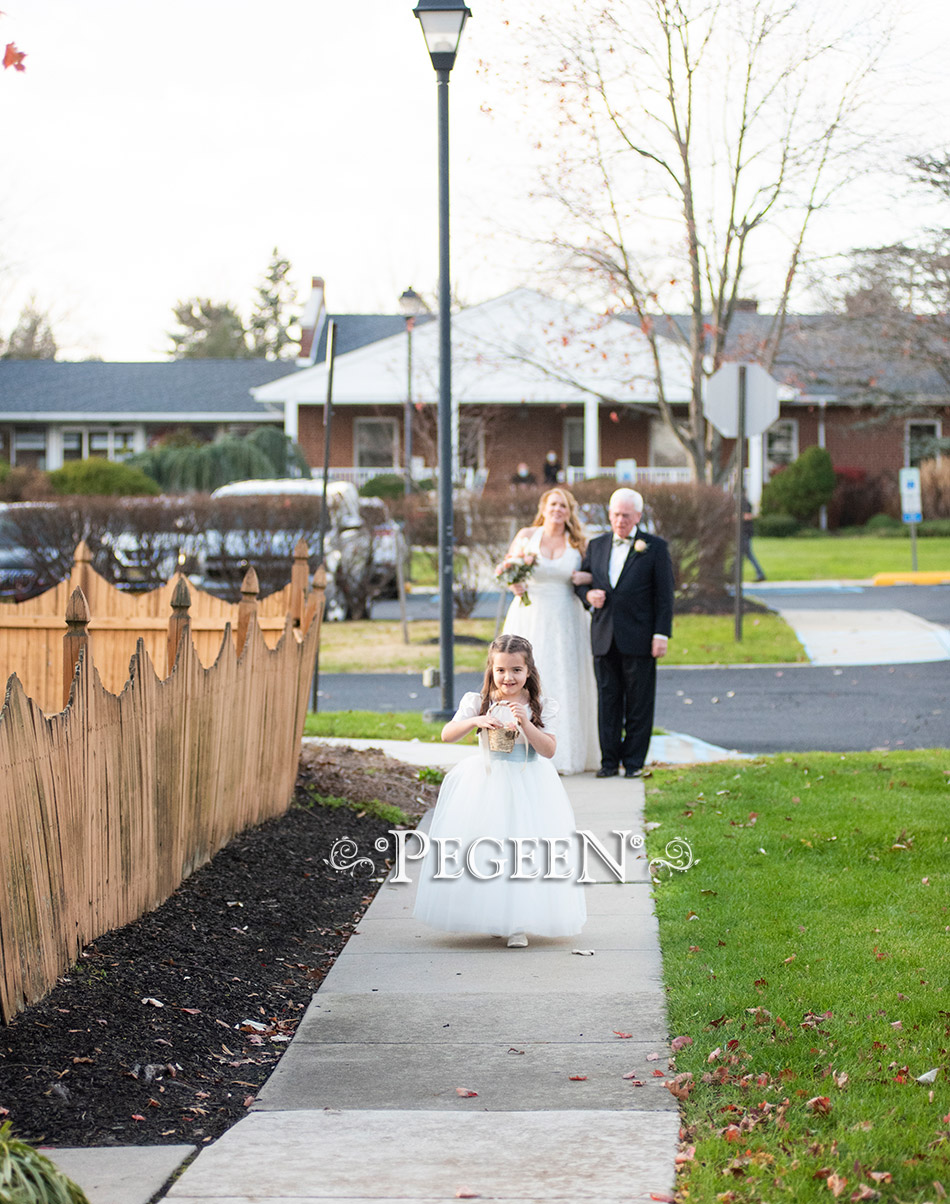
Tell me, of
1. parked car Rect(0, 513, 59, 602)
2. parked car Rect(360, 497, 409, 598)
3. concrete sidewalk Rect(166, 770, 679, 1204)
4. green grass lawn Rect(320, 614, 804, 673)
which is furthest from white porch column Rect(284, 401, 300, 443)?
concrete sidewalk Rect(166, 770, 679, 1204)

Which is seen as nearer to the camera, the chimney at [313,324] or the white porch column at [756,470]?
the white porch column at [756,470]

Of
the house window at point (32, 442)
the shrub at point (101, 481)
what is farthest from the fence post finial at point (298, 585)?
the house window at point (32, 442)

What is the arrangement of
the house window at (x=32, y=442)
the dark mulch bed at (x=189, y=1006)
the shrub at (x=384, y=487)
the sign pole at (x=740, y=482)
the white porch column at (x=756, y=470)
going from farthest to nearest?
the house window at (x=32, y=442)
the white porch column at (x=756, y=470)
the shrub at (x=384, y=487)
the sign pole at (x=740, y=482)
the dark mulch bed at (x=189, y=1006)

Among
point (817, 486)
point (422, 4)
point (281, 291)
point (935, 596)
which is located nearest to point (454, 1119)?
point (422, 4)

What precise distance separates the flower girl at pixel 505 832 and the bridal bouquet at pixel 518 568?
11.4 feet

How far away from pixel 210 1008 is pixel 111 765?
3.09 ft

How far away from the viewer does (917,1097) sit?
12.0ft

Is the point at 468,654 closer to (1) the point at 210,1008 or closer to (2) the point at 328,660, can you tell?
(2) the point at 328,660

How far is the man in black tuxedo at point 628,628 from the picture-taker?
8883mm

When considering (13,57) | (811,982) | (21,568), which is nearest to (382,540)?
(21,568)

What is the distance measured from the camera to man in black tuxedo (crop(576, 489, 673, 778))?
888cm

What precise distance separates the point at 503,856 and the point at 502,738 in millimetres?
456

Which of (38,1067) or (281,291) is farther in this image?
(281,291)

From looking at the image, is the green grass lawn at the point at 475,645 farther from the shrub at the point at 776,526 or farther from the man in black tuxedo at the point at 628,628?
the shrub at the point at 776,526
